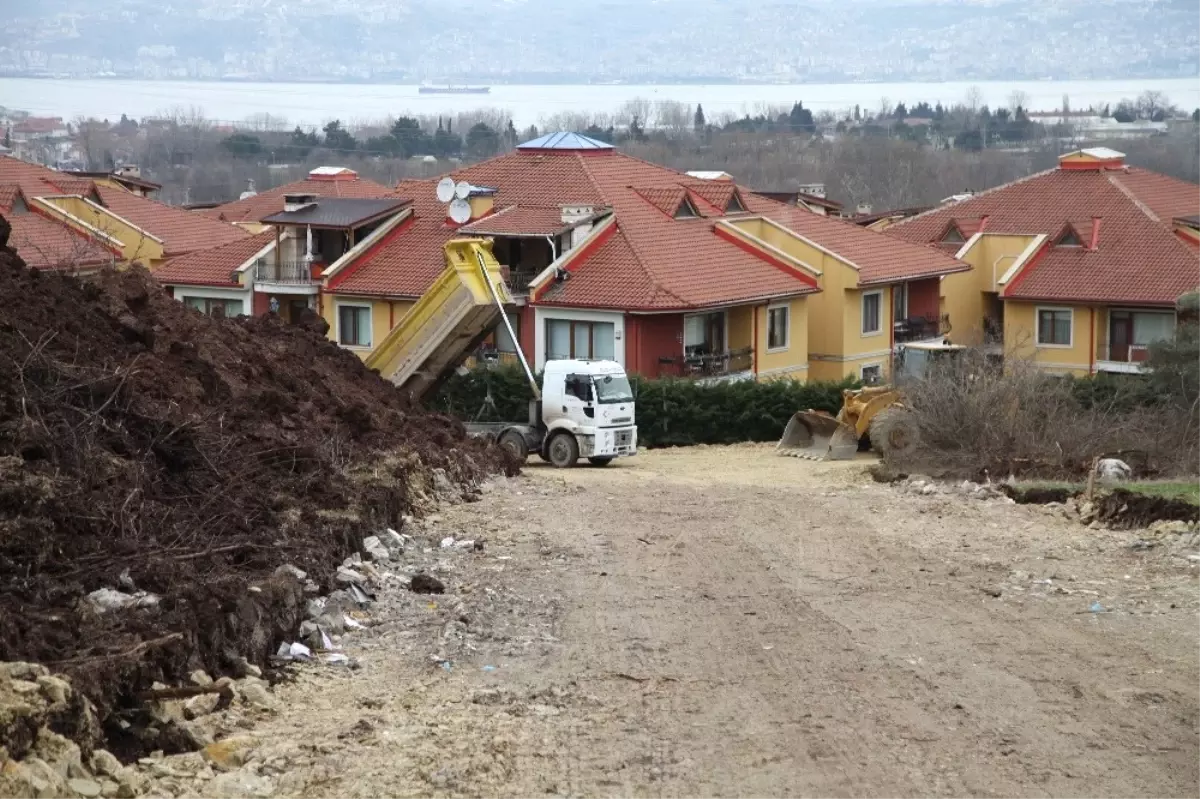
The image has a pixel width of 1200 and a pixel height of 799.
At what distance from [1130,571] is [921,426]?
44.7 feet

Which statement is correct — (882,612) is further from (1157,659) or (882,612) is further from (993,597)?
(1157,659)

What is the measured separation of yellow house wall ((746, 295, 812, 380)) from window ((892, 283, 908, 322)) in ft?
15.6

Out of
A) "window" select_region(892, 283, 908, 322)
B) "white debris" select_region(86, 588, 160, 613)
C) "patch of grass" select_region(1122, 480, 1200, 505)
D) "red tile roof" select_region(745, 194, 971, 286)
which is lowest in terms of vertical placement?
"patch of grass" select_region(1122, 480, 1200, 505)

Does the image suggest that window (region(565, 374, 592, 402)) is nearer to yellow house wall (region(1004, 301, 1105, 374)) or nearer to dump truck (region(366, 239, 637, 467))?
dump truck (region(366, 239, 637, 467))

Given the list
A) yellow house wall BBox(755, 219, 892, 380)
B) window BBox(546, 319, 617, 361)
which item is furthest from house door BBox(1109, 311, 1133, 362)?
window BBox(546, 319, 617, 361)

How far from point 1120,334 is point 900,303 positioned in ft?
23.9

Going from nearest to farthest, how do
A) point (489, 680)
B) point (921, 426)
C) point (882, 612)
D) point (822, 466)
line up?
A: point (489, 680) < point (882, 612) < point (921, 426) < point (822, 466)

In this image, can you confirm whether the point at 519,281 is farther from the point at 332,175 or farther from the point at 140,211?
the point at 332,175

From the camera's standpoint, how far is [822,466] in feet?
117

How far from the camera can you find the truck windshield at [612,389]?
34750 millimetres

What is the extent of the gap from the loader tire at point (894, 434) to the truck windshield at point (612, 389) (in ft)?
15.8

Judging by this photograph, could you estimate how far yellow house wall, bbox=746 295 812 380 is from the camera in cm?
5106

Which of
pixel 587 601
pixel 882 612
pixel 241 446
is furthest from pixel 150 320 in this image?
pixel 882 612

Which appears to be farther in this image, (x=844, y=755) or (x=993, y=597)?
(x=993, y=597)
